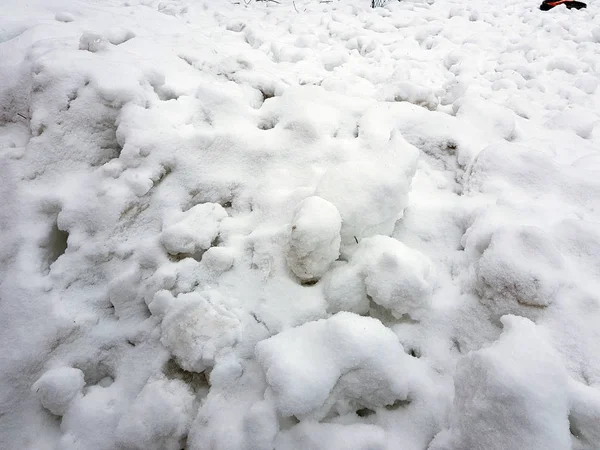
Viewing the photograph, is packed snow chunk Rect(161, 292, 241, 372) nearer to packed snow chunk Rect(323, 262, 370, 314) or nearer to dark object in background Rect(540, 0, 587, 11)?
packed snow chunk Rect(323, 262, 370, 314)

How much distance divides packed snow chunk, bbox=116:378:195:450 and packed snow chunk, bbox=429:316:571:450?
659mm

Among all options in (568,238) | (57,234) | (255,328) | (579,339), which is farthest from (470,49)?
(57,234)

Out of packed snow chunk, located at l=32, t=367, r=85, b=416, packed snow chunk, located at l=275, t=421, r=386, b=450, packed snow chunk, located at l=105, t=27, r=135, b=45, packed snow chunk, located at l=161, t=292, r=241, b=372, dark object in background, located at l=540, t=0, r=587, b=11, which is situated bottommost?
packed snow chunk, located at l=32, t=367, r=85, b=416

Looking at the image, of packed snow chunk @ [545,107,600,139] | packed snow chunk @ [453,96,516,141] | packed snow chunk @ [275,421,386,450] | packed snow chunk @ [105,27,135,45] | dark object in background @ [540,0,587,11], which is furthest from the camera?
dark object in background @ [540,0,587,11]

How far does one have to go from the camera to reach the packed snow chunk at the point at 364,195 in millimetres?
1175

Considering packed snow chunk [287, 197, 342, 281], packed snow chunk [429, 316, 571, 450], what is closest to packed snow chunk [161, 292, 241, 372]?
packed snow chunk [287, 197, 342, 281]

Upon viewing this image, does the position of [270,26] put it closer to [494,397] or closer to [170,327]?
[170,327]

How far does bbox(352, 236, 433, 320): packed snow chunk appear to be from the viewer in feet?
3.44

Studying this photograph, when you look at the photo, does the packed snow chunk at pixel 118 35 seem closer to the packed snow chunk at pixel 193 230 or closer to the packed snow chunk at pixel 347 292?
the packed snow chunk at pixel 193 230

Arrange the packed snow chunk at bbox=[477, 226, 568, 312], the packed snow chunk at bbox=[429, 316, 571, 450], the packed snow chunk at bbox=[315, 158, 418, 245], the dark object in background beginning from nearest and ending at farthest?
the packed snow chunk at bbox=[429, 316, 571, 450]
the packed snow chunk at bbox=[477, 226, 568, 312]
the packed snow chunk at bbox=[315, 158, 418, 245]
the dark object in background

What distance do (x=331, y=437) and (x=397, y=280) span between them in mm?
455

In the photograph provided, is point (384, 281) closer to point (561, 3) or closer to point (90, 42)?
point (90, 42)

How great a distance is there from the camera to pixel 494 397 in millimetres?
781

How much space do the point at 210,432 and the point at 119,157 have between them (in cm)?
110
